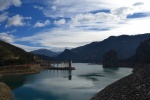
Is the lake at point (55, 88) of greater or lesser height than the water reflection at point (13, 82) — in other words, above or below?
below

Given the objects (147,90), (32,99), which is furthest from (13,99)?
(147,90)

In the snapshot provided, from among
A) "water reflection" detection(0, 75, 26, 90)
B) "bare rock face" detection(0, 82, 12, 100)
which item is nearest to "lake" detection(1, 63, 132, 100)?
"water reflection" detection(0, 75, 26, 90)

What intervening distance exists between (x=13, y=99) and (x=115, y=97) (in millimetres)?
37131

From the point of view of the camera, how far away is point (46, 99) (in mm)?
63250

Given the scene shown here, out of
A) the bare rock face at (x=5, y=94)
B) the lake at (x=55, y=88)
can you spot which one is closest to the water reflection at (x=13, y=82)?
the lake at (x=55, y=88)

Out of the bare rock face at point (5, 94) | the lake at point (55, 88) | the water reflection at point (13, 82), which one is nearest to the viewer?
the bare rock face at point (5, 94)

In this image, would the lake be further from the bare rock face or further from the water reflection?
the bare rock face

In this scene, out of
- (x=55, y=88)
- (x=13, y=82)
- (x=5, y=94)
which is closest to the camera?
(x=5, y=94)

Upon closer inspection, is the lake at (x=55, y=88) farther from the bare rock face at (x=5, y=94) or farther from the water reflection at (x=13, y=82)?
the bare rock face at (x=5, y=94)

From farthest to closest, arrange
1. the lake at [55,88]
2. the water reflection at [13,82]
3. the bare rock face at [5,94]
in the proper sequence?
1. the water reflection at [13,82]
2. the lake at [55,88]
3. the bare rock face at [5,94]

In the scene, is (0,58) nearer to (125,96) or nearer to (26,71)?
(26,71)

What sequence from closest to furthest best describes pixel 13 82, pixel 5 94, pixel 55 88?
pixel 5 94
pixel 55 88
pixel 13 82

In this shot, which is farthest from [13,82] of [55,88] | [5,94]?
[5,94]

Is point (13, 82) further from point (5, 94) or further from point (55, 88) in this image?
point (5, 94)
